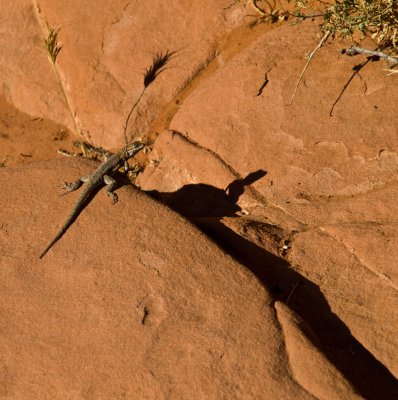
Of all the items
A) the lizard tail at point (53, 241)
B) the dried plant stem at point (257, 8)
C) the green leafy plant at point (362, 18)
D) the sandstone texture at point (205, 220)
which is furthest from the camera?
the dried plant stem at point (257, 8)

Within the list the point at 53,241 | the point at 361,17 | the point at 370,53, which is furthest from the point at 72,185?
the point at 370,53

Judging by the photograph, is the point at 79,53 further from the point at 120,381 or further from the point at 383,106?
the point at 120,381

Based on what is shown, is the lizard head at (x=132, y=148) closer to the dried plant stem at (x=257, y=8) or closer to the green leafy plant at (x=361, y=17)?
the green leafy plant at (x=361, y=17)

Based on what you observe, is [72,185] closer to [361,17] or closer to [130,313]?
[130,313]

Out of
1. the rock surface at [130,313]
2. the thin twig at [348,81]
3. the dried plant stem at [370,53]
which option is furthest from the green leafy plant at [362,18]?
the rock surface at [130,313]

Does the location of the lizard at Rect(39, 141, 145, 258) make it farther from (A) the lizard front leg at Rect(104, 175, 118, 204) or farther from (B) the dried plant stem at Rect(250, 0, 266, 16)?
(B) the dried plant stem at Rect(250, 0, 266, 16)

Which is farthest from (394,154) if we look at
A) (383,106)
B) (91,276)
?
(91,276)
